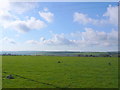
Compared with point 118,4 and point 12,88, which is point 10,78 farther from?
point 118,4

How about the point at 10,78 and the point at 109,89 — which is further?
the point at 10,78

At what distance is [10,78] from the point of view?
16.2 metres

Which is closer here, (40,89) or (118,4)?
(40,89)

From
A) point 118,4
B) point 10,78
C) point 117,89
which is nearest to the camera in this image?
point 117,89

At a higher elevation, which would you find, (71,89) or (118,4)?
(118,4)

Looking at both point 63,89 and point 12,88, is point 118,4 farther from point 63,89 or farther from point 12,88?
point 12,88

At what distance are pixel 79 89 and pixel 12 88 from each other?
13.7 ft

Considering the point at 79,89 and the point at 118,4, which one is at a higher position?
the point at 118,4

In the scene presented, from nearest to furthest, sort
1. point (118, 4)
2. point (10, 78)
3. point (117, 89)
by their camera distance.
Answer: point (117, 89) → point (118, 4) → point (10, 78)

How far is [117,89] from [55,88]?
12.2ft

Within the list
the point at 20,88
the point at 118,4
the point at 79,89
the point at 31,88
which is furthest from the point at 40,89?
the point at 118,4

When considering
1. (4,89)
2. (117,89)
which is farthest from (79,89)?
(4,89)

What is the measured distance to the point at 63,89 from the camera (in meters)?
12.0

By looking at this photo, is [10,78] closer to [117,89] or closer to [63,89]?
[63,89]
